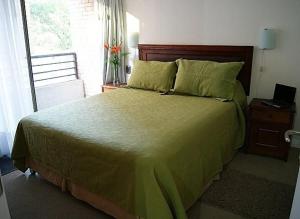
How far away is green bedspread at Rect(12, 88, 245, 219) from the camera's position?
5.20 ft

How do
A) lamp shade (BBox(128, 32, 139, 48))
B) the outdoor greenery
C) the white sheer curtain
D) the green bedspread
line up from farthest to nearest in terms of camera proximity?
the outdoor greenery < lamp shade (BBox(128, 32, 139, 48)) < the white sheer curtain < the green bedspread

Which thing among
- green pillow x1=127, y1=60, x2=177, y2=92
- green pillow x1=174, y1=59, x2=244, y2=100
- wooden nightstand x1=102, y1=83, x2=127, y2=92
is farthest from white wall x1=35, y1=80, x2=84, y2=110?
green pillow x1=174, y1=59, x2=244, y2=100

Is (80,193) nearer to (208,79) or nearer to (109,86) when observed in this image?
(208,79)

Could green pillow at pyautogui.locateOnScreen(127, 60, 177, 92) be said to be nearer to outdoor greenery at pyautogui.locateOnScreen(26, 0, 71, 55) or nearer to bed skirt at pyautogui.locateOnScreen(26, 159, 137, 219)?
bed skirt at pyautogui.locateOnScreen(26, 159, 137, 219)

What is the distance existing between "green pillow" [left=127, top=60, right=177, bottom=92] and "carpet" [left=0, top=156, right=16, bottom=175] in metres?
1.71

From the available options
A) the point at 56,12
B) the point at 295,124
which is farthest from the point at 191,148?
the point at 56,12

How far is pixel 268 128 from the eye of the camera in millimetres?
2725

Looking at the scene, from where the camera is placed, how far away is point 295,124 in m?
2.95

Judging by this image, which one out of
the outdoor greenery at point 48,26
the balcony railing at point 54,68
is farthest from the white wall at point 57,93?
the outdoor greenery at point 48,26

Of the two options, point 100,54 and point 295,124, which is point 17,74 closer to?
point 100,54

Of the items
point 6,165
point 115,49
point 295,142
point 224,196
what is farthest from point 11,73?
point 295,142

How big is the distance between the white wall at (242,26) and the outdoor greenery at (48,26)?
5.19 ft

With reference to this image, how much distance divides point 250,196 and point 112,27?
2989 mm

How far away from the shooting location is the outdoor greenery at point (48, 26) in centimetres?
408
